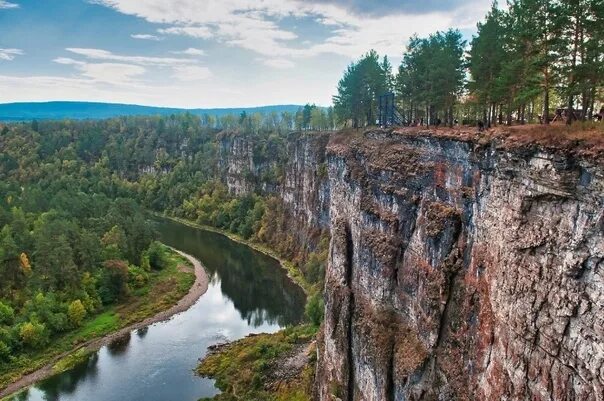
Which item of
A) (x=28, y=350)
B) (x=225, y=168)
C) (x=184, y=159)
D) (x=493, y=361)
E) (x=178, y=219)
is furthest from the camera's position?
(x=184, y=159)

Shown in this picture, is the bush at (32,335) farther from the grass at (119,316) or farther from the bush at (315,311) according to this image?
the bush at (315,311)

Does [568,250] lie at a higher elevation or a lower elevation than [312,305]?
higher

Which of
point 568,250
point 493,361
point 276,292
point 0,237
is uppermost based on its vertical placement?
point 568,250

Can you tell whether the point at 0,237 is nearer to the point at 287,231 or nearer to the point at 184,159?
the point at 287,231

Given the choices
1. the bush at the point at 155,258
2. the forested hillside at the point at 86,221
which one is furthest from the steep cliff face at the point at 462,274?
the bush at the point at 155,258

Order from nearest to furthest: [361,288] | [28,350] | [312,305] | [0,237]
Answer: [361,288] → [28,350] → [312,305] → [0,237]

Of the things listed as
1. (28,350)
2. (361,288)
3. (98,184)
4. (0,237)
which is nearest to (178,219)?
(98,184)

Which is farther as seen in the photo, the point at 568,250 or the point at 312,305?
the point at 312,305
